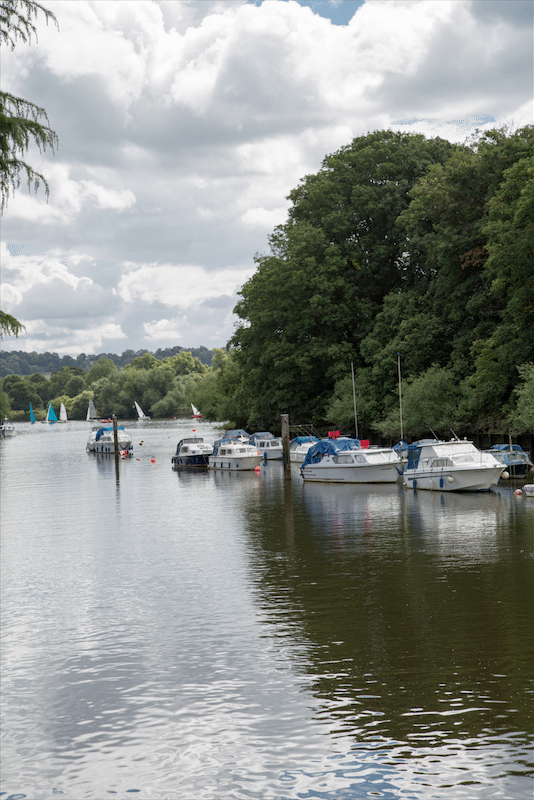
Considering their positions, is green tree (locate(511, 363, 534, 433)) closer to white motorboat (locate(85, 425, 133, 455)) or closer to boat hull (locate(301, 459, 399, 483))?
boat hull (locate(301, 459, 399, 483))

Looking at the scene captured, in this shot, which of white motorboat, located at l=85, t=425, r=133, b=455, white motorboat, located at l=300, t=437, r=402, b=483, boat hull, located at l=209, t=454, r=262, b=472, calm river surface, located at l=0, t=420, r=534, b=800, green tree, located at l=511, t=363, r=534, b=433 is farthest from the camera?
white motorboat, located at l=85, t=425, r=133, b=455

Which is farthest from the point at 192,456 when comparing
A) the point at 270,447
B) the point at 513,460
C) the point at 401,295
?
the point at 513,460

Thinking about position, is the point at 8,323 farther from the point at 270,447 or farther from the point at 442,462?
the point at 270,447

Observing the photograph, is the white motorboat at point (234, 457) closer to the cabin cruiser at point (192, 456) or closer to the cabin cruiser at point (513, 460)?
the cabin cruiser at point (192, 456)

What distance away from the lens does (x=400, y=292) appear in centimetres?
7262

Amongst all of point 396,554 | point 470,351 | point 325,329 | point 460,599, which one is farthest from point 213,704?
point 325,329

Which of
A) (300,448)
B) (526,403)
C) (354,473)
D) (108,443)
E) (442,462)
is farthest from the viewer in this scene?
(108,443)

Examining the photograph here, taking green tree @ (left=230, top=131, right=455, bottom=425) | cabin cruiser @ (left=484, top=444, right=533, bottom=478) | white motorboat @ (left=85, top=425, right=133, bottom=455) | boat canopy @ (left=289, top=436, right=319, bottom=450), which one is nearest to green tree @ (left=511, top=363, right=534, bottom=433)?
cabin cruiser @ (left=484, top=444, right=533, bottom=478)

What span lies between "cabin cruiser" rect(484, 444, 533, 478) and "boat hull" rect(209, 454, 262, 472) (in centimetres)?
2265

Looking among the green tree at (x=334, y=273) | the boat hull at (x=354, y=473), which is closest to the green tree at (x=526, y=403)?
the boat hull at (x=354, y=473)

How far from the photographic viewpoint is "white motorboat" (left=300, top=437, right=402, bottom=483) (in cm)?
4962

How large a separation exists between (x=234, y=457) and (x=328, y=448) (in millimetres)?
14632

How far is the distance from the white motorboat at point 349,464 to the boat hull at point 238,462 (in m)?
11.6

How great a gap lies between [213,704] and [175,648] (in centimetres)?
341
